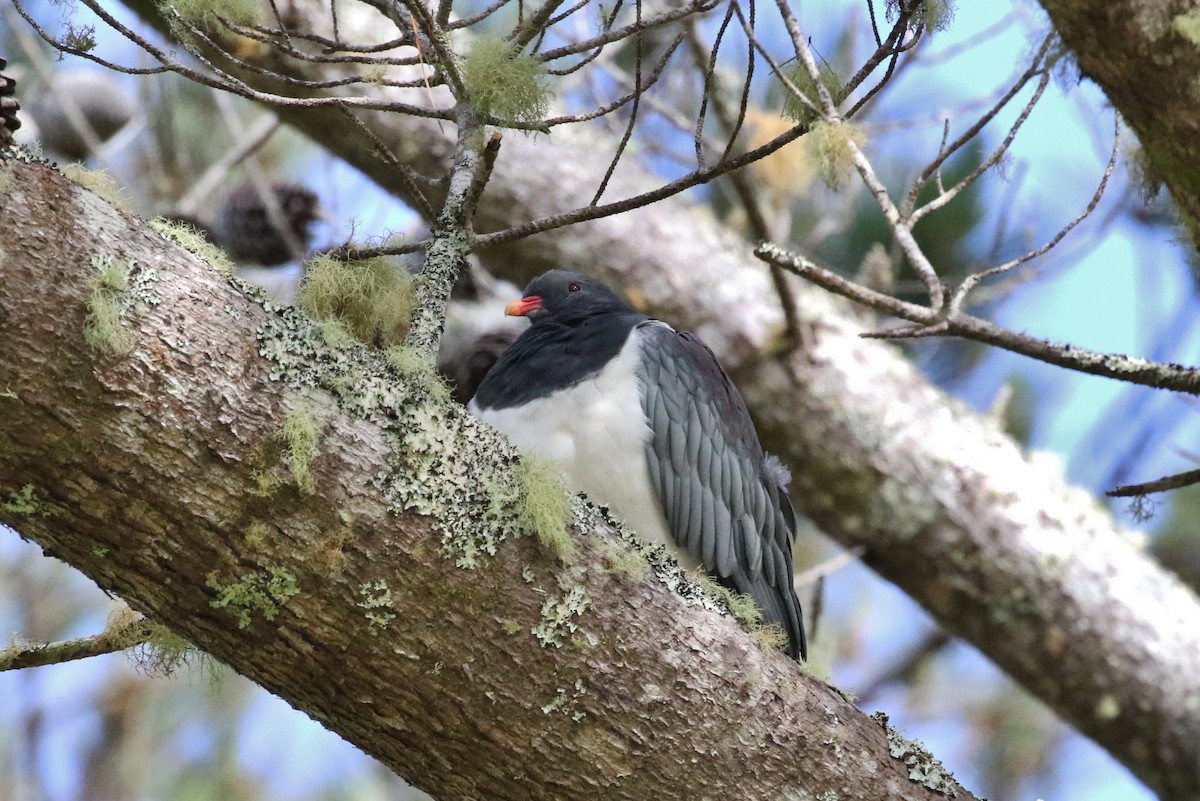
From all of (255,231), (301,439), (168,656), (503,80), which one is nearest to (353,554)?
(301,439)

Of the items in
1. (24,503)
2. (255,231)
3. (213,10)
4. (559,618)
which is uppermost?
(255,231)

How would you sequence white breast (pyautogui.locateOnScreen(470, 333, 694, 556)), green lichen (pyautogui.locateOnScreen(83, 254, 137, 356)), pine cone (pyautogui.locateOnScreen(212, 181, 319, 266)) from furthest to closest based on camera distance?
pine cone (pyautogui.locateOnScreen(212, 181, 319, 266)) < white breast (pyautogui.locateOnScreen(470, 333, 694, 556)) < green lichen (pyautogui.locateOnScreen(83, 254, 137, 356))

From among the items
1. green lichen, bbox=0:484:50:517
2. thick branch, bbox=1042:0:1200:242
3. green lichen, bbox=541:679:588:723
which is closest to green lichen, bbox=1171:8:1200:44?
thick branch, bbox=1042:0:1200:242

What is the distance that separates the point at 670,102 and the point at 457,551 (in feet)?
12.7

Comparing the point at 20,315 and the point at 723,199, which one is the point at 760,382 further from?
the point at 20,315

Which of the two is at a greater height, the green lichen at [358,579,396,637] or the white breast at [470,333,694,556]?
the white breast at [470,333,694,556]

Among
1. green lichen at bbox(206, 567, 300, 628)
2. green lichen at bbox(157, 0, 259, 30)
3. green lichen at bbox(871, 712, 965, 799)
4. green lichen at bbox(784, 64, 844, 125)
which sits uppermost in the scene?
green lichen at bbox(784, 64, 844, 125)

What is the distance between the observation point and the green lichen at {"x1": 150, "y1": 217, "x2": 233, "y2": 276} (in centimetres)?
192

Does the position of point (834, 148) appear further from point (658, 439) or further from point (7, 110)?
point (7, 110)

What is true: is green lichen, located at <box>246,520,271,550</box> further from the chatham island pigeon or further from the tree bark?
the chatham island pigeon

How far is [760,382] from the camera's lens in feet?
14.4

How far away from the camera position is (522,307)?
343 centimetres

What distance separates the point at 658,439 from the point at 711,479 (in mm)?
170

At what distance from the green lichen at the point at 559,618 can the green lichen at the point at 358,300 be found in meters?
0.53
